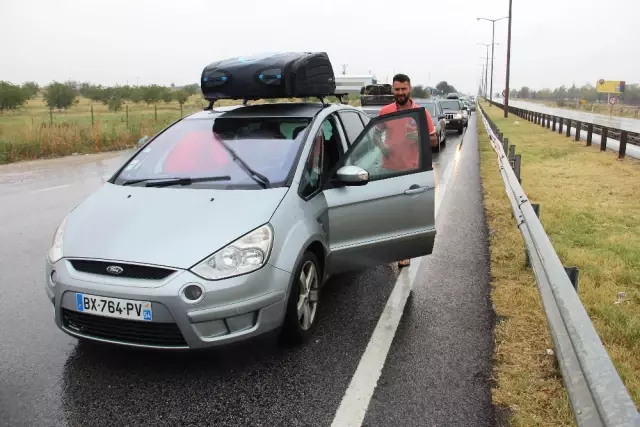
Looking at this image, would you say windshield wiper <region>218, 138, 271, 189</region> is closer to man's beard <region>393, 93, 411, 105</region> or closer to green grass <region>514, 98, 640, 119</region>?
man's beard <region>393, 93, 411, 105</region>

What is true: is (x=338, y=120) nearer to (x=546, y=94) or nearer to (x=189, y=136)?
(x=189, y=136)

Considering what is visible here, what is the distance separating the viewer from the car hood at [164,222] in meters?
3.30

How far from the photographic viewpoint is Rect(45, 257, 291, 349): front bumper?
3.17m

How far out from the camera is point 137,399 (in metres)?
3.25

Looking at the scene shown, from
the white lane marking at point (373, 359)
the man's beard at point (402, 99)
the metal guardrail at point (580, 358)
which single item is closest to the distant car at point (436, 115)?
the man's beard at point (402, 99)

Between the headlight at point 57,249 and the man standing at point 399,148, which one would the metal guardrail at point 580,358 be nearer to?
the man standing at point 399,148

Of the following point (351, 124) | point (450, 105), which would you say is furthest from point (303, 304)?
point (450, 105)

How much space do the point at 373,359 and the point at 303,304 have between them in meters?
0.60

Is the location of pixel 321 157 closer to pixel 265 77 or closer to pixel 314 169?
pixel 314 169

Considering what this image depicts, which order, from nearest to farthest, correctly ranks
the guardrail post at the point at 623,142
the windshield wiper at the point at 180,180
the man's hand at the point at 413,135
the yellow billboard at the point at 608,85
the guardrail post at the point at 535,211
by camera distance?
1. the windshield wiper at the point at 180,180
2. the man's hand at the point at 413,135
3. the guardrail post at the point at 535,211
4. the guardrail post at the point at 623,142
5. the yellow billboard at the point at 608,85

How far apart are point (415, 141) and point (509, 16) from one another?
38.2 m

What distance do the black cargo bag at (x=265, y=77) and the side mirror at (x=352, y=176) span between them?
3.46 feet

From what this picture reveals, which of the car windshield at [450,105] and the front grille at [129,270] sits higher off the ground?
the car windshield at [450,105]

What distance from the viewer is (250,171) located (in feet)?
13.8
